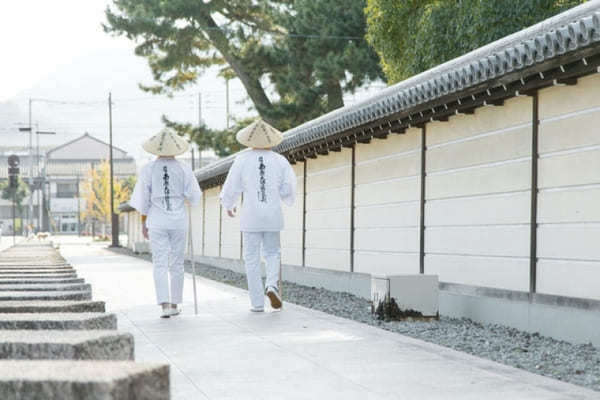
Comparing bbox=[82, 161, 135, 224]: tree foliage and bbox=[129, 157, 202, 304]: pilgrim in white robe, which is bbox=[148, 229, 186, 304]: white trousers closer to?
bbox=[129, 157, 202, 304]: pilgrim in white robe

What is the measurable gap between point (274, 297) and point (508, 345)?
278 centimetres

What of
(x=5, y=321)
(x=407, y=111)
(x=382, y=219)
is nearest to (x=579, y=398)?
(x=5, y=321)

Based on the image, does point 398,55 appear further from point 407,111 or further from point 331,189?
point 407,111

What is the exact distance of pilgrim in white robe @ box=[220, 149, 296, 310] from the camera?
362 inches

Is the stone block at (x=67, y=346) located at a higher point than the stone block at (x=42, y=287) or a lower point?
higher

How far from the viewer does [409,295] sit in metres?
8.92

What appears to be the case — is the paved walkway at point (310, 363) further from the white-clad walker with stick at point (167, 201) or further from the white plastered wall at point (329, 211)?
the white plastered wall at point (329, 211)

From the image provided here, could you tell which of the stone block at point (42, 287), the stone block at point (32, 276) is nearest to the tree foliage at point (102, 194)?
the stone block at point (32, 276)

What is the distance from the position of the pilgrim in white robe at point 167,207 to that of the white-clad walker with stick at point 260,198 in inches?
19.8

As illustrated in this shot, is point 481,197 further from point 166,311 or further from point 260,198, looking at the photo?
point 166,311

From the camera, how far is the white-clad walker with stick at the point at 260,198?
30.2 feet

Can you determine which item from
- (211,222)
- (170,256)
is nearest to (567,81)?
(170,256)

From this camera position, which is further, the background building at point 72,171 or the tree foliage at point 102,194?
the background building at point 72,171

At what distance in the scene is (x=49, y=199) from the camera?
295 ft
